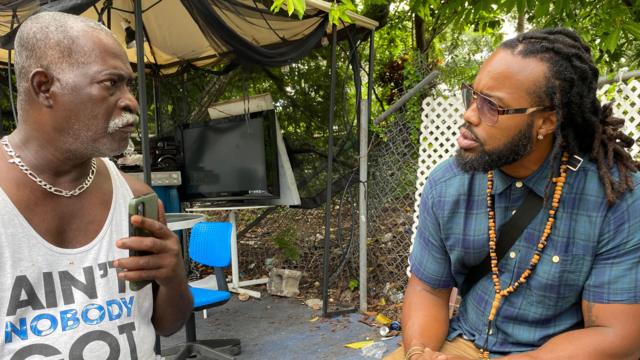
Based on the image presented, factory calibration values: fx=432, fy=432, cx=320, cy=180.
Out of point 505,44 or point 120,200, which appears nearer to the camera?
point 120,200

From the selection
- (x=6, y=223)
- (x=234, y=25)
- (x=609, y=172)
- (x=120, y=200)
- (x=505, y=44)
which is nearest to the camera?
(x=6, y=223)

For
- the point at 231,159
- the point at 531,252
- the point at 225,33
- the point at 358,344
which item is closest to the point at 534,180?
the point at 531,252

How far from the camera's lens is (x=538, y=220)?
63.9 inches

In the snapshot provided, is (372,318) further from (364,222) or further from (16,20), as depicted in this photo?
(16,20)

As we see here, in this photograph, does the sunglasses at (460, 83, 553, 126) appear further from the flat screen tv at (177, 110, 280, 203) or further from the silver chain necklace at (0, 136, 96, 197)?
the flat screen tv at (177, 110, 280, 203)

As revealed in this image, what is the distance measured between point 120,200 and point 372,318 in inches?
132

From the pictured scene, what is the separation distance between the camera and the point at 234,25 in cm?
376

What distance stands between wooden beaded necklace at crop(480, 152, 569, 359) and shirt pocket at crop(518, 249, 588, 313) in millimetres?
29

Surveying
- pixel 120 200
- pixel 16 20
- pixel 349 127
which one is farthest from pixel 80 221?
pixel 349 127

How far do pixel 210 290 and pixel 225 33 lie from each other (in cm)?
204

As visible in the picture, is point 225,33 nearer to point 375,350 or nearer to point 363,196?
point 363,196

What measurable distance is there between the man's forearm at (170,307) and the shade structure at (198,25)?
2.11 metres

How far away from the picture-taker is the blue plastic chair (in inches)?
129

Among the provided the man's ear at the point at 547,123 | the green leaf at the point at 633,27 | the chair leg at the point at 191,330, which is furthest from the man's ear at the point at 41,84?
the green leaf at the point at 633,27
